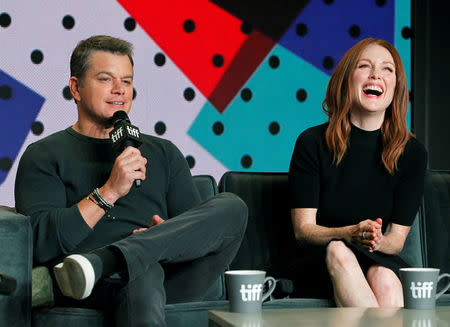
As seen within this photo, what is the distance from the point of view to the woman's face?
7.77ft

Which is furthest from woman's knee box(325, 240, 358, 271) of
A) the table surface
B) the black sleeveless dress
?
the table surface

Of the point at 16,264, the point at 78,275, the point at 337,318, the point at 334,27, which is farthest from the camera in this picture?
the point at 334,27

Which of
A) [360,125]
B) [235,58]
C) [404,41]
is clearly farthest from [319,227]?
[404,41]

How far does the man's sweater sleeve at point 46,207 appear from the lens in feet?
6.33

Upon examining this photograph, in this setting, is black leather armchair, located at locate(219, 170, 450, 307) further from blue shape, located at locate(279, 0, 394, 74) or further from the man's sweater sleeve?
blue shape, located at locate(279, 0, 394, 74)

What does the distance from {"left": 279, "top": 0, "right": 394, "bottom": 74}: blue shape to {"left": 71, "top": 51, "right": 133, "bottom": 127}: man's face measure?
4.01 feet

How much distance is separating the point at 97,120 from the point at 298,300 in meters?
0.85

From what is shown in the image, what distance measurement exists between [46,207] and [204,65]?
1352mm

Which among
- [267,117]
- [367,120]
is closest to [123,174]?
[367,120]

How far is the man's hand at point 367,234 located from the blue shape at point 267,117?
1.17m

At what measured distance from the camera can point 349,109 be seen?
2.44m

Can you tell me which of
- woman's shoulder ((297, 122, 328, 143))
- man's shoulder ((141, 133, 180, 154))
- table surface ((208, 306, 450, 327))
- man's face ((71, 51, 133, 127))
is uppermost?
man's face ((71, 51, 133, 127))

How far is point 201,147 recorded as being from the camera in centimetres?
313

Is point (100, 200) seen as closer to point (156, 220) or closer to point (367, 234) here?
point (156, 220)
